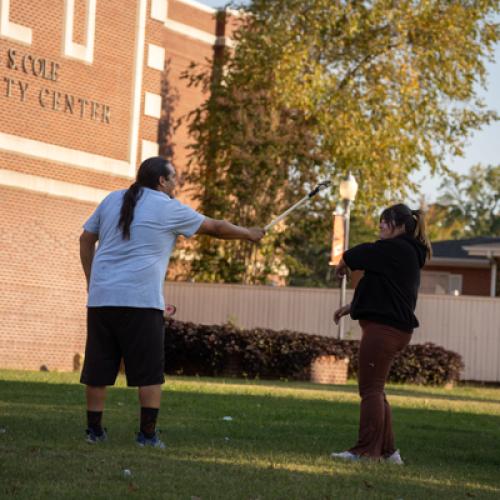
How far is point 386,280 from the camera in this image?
9492 millimetres

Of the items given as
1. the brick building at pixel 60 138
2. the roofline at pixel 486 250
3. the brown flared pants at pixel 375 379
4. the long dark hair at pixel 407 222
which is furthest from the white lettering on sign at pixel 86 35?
the roofline at pixel 486 250

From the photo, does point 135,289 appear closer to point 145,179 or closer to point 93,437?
point 145,179

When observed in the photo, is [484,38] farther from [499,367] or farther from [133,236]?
[133,236]

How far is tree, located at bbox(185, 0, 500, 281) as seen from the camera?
35.7 metres

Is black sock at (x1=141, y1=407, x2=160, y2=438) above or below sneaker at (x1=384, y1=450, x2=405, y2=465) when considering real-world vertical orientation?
above

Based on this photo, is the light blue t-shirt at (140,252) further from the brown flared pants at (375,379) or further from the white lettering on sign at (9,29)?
the white lettering on sign at (9,29)

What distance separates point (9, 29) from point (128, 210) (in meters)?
15.6

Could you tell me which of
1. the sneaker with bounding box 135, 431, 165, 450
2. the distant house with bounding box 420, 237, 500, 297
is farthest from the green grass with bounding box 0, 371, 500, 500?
the distant house with bounding box 420, 237, 500, 297

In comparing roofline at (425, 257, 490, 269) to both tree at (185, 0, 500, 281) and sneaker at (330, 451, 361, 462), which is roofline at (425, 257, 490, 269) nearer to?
tree at (185, 0, 500, 281)

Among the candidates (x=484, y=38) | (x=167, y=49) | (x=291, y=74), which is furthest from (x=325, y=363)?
(x=167, y=49)

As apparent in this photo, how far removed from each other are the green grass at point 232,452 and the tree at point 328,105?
63.4 feet

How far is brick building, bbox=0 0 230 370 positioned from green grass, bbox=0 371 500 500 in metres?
7.52

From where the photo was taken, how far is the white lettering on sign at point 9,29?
23688 millimetres

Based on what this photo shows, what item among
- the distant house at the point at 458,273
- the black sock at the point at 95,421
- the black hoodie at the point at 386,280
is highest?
the distant house at the point at 458,273
